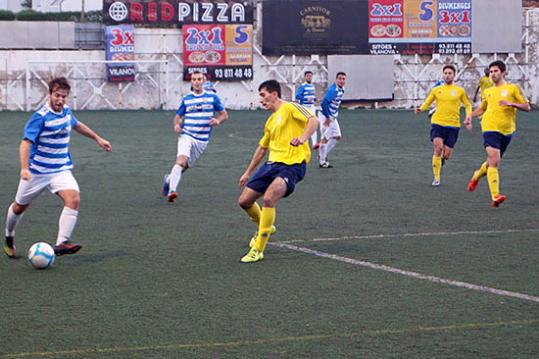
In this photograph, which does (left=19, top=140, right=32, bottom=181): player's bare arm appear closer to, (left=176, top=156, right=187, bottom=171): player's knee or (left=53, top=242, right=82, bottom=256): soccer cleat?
(left=53, top=242, right=82, bottom=256): soccer cleat

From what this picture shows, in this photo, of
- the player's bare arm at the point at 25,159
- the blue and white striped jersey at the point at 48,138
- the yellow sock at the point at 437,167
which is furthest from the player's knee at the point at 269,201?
the yellow sock at the point at 437,167

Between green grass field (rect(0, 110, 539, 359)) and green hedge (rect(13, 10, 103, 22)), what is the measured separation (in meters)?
37.7

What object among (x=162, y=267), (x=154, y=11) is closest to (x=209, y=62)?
(x=154, y=11)

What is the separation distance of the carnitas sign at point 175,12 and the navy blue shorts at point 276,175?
125 feet

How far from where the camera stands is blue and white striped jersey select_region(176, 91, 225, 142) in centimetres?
1566

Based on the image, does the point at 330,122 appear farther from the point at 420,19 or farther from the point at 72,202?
the point at 420,19

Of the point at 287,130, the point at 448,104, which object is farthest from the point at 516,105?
the point at 287,130

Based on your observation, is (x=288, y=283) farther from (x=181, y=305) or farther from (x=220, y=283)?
(x=181, y=305)

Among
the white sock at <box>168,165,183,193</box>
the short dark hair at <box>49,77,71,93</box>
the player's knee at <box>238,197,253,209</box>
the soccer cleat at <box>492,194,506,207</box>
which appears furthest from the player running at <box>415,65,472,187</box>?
the short dark hair at <box>49,77,71,93</box>

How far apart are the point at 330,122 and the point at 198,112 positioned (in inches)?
247

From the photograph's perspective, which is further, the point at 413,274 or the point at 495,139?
the point at 495,139

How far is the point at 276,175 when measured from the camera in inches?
398

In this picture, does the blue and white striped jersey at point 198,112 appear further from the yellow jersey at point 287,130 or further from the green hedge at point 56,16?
the green hedge at point 56,16

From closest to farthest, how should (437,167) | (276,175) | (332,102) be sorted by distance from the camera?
(276,175) < (437,167) < (332,102)
